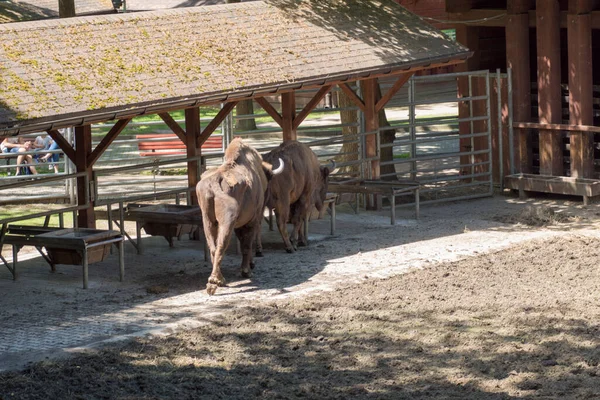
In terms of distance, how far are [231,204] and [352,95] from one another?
18.4ft

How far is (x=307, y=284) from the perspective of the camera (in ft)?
41.2

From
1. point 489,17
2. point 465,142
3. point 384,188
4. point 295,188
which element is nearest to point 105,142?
point 295,188

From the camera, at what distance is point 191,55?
14570 mm

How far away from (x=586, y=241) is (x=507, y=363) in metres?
5.70

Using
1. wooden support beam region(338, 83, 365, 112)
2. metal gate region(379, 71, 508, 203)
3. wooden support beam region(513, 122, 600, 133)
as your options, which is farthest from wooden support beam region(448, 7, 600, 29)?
wooden support beam region(338, 83, 365, 112)

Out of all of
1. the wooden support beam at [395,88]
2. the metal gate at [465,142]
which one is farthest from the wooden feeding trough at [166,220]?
the metal gate at [465,142]

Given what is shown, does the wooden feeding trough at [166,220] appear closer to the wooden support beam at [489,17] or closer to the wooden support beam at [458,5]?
the wooden support beam at [489,17]

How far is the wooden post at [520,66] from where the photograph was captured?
62.0 feet

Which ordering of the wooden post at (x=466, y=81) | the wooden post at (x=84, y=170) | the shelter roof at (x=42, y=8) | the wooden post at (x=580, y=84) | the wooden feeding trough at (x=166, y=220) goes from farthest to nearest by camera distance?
the shelter roof at (x=42, y=8), the wooden post at (x=466, y=81), the wooden post at (x=580, y=84), the wooden feeding trough at (x=166, y=220), the wooden post at (x=84, y=170)

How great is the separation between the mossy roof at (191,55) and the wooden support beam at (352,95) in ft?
2.46

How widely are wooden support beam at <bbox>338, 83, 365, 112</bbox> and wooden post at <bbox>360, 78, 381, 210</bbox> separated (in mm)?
85

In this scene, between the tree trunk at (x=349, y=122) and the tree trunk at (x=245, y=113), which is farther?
the tree trunk at (x=245, y=113)

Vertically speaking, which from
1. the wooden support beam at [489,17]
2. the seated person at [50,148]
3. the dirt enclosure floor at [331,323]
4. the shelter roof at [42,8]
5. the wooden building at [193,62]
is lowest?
the dirt enclosure floor at [331,323]

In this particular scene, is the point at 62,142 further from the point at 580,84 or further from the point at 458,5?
the point at 458,5
